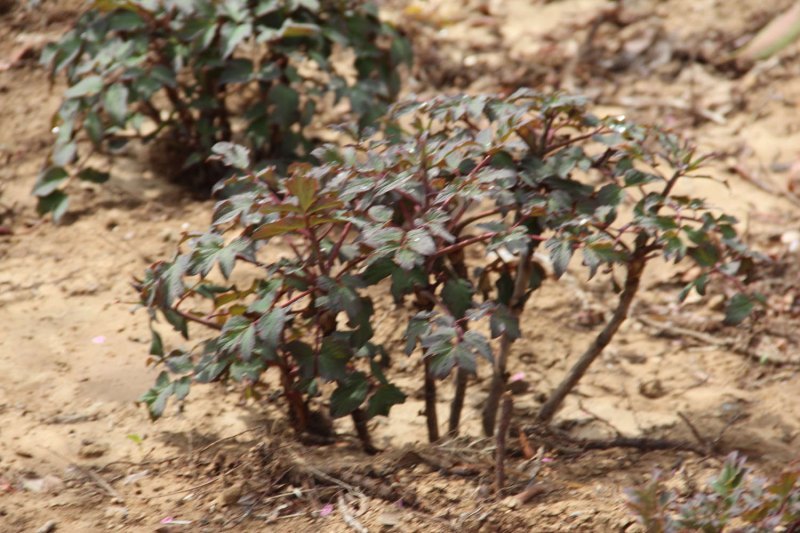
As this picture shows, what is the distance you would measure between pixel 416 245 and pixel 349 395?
1.46 feet

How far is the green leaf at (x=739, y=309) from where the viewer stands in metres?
A: 2.45

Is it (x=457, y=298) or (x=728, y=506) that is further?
(x=457, y=298)

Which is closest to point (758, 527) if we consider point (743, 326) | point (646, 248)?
point (646, 248)

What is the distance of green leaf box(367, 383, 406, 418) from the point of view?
2309mm

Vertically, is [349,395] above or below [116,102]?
below

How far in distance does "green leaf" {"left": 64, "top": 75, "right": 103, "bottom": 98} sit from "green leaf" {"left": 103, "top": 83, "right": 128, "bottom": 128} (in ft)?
0.10

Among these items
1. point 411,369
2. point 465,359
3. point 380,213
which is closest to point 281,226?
point 380,213

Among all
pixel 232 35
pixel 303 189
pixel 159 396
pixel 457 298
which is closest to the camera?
pixel 303 189

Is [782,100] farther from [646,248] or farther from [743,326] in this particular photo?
Answer: [646,248]

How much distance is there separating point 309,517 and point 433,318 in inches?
22.0

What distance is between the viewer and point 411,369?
2926mm

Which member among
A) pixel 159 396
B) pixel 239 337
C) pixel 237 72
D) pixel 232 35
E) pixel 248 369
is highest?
pixel 232 35

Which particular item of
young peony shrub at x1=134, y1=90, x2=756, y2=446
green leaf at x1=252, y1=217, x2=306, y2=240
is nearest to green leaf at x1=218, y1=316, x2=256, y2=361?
young peony shrub at x1=134, y1=90, x2=756, y2=446

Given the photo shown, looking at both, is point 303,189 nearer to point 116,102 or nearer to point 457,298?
point 457,298
